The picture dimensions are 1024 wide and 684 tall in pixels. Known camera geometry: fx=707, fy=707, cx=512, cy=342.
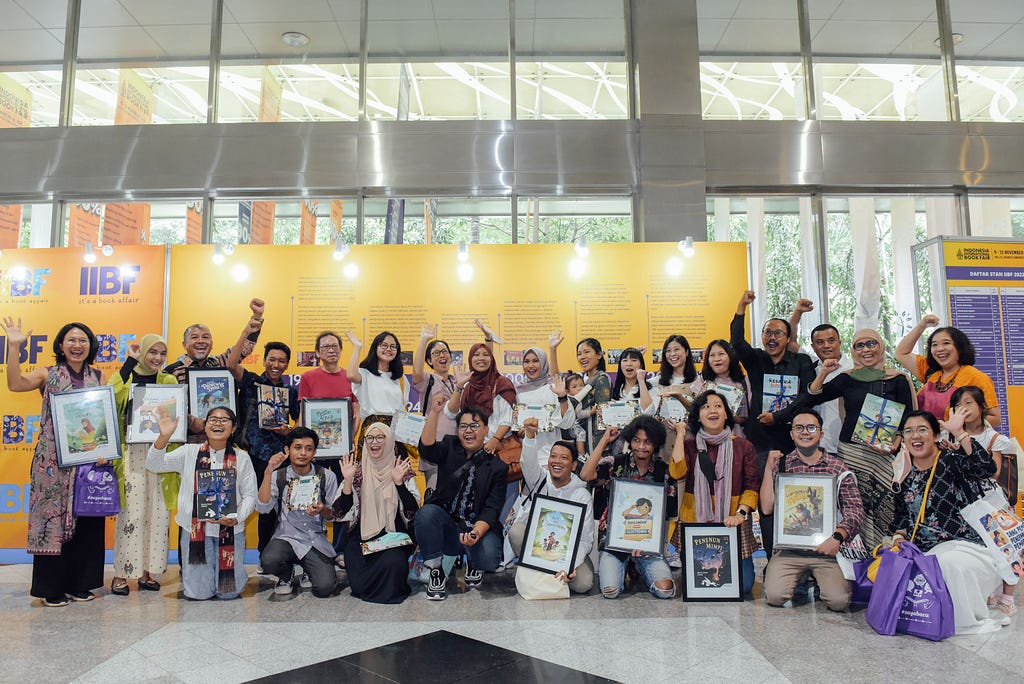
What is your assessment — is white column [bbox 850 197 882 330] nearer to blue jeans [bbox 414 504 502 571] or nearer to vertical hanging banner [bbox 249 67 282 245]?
blue jeans [bbox 414 504 502 571]

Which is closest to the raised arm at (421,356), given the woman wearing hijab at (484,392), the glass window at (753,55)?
the woman wearing hijab at (484,392)

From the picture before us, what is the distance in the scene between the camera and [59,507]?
4.73 metres

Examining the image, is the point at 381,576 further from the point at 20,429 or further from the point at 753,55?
the point at 753,55

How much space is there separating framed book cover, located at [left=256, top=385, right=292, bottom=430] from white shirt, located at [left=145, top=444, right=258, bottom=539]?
372 mm

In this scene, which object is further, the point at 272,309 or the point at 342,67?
the point at 342,67

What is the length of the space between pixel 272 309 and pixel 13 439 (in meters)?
2.55

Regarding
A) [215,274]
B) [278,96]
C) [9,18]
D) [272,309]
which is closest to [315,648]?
[272,309]

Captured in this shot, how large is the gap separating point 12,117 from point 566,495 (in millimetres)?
7187

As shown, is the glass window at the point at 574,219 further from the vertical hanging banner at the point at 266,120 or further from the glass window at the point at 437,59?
the vertical hanging banner at the point at 266,120

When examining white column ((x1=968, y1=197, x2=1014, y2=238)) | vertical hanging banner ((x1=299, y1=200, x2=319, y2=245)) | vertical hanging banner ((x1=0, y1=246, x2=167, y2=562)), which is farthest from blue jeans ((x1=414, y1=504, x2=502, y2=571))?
white column ((x1=968, y1=197, x2=1014, y2=238))

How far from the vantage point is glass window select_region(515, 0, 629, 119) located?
25.0 ft

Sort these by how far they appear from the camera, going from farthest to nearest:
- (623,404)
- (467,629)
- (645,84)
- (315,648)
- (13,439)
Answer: (645,84) → (13,439) → (623,404) → (467,629) → (315,648)

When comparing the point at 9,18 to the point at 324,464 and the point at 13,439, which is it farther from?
the point at 324,464

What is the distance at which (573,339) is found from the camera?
659 centimetres
